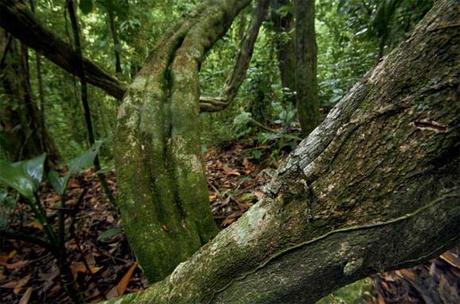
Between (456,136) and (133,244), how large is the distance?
1.28 m

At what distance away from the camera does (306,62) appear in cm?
213

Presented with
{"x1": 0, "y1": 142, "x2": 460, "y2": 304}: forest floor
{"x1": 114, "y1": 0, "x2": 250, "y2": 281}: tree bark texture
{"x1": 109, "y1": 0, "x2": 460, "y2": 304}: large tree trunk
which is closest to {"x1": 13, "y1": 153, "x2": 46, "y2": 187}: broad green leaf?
{"x1": 0, "y1": 142, "x2": 460, "y2": 304}: forest floor

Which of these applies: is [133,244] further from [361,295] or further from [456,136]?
[456,136]

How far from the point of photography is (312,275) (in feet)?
3.19

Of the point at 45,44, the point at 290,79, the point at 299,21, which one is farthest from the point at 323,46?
the point at 45,44

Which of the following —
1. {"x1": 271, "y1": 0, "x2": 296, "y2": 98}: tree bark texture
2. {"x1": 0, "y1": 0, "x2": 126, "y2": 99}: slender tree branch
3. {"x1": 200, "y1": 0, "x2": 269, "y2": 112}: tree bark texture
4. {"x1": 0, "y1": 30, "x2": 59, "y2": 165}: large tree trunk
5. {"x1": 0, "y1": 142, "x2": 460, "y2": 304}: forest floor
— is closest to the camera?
{"x1": 0, "y1": 142, "x2": 460, "y2": 304}: forest floor

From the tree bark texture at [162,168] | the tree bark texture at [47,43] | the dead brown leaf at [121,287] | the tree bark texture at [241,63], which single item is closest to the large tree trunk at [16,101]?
the tree bark texture at [47,43]

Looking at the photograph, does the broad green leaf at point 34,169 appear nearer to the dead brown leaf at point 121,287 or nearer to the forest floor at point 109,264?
the forest floor at point 109,264

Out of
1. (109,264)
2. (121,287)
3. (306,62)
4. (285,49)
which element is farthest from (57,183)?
(285,49)

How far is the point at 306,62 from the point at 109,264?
169 centimetres

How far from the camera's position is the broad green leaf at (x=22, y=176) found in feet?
3.74

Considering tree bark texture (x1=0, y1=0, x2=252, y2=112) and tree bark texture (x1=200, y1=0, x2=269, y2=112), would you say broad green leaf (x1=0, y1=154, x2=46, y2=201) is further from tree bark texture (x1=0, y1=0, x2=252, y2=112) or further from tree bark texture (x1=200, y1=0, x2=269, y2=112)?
tree bark texture (x1=200, y1=0, x2=269, y2=112)

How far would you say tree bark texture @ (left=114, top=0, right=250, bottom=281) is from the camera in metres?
1.50

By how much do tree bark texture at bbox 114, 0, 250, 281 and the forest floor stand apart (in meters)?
0.26
